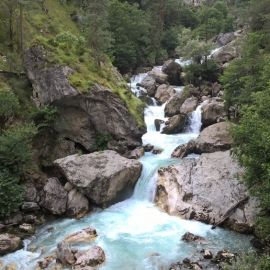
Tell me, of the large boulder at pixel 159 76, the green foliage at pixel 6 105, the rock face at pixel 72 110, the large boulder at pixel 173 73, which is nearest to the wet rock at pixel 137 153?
the rock face at pixel 72 110

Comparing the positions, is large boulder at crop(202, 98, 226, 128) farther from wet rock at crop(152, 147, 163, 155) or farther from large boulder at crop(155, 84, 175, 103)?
large boulder at crop(155, 84, 175, 103)

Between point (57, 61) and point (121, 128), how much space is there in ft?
27.6

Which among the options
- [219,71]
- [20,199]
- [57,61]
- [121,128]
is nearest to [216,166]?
[121,128]

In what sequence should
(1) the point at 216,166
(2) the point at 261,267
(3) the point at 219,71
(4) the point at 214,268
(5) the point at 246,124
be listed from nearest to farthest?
(2) the point at 261,267
(4) the point at 214,268
(5) the point at 246,124
(1) the point at 216,166
(3) the point at 219,71

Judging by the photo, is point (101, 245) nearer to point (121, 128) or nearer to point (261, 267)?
point (261, 267)

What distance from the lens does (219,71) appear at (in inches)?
2114

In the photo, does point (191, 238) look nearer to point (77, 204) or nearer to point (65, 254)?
point (65, 254)

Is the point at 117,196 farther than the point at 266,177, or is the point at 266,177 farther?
the point at 117,196

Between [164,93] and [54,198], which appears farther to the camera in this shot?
[164,93]

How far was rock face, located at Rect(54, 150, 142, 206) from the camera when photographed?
30223mm

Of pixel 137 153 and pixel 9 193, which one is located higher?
pixel 137 153

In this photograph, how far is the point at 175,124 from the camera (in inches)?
1674

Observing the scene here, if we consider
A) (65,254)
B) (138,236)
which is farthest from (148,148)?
(65,254)

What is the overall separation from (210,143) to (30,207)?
17.1m
